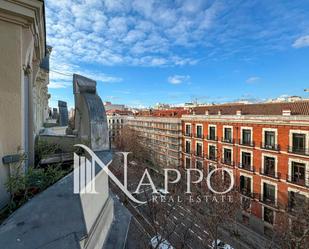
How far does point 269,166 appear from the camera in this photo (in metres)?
19.6

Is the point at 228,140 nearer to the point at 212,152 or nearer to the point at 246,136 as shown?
the point at 246,136

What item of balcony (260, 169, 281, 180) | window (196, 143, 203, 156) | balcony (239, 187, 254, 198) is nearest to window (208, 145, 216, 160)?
window (196, 143, 203, 156)

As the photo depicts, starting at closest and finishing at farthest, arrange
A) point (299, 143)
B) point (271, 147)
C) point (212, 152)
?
Answer: point (299, 143), point (271, 147), point (212, 152)

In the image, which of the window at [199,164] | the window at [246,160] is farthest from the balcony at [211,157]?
the window at [246,160]

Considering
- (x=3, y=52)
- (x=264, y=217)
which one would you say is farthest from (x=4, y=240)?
(x=264, y=217)

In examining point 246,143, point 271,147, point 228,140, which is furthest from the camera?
point 228,140

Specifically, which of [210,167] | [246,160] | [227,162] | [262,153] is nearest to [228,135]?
[227,162]

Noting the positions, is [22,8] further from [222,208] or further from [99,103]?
[222,208]

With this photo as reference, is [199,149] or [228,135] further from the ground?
[228,135]

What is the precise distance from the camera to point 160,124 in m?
38.2

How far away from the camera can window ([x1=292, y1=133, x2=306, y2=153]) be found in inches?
667

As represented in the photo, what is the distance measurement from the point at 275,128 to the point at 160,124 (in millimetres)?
21442

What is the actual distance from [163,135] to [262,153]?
61.6 feet

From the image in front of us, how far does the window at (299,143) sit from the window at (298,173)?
111 centimetres
